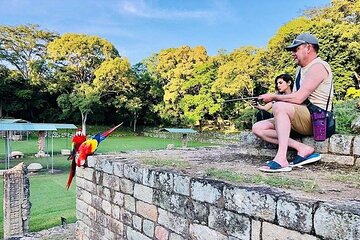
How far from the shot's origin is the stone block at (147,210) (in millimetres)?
3207

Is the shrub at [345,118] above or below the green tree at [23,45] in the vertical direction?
below

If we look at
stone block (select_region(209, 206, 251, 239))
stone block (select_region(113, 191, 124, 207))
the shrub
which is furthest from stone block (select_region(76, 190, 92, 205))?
the shrub

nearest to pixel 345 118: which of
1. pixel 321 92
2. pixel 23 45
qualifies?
pixel 321 92

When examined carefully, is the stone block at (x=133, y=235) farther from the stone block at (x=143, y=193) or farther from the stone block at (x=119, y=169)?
the stone block at (x=119, y=169)

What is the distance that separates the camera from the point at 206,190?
2570mm

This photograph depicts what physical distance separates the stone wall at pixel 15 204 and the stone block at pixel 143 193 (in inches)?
138

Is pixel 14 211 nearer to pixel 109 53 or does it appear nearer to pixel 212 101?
pixel 212 101

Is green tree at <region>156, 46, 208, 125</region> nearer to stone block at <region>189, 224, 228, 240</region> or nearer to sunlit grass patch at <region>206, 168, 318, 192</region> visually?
sunlit grass patch at <region>206, 168, 318, 192</region>

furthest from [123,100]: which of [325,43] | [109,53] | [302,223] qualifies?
[302,223]

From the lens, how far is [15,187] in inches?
232

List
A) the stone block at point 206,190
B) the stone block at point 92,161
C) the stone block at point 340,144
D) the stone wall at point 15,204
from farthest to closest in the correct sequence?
1. the stone wall at point 15,204
2. the stone block at point 92,161
3. the stone block at point 340,144
4. the stone block at point 206,190

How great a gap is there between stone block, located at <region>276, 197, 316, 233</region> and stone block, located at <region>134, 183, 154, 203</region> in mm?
1524

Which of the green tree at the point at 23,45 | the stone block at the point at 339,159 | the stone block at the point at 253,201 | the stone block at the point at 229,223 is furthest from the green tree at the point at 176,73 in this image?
the stone block at the point at 253,201

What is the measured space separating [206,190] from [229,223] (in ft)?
1.03
